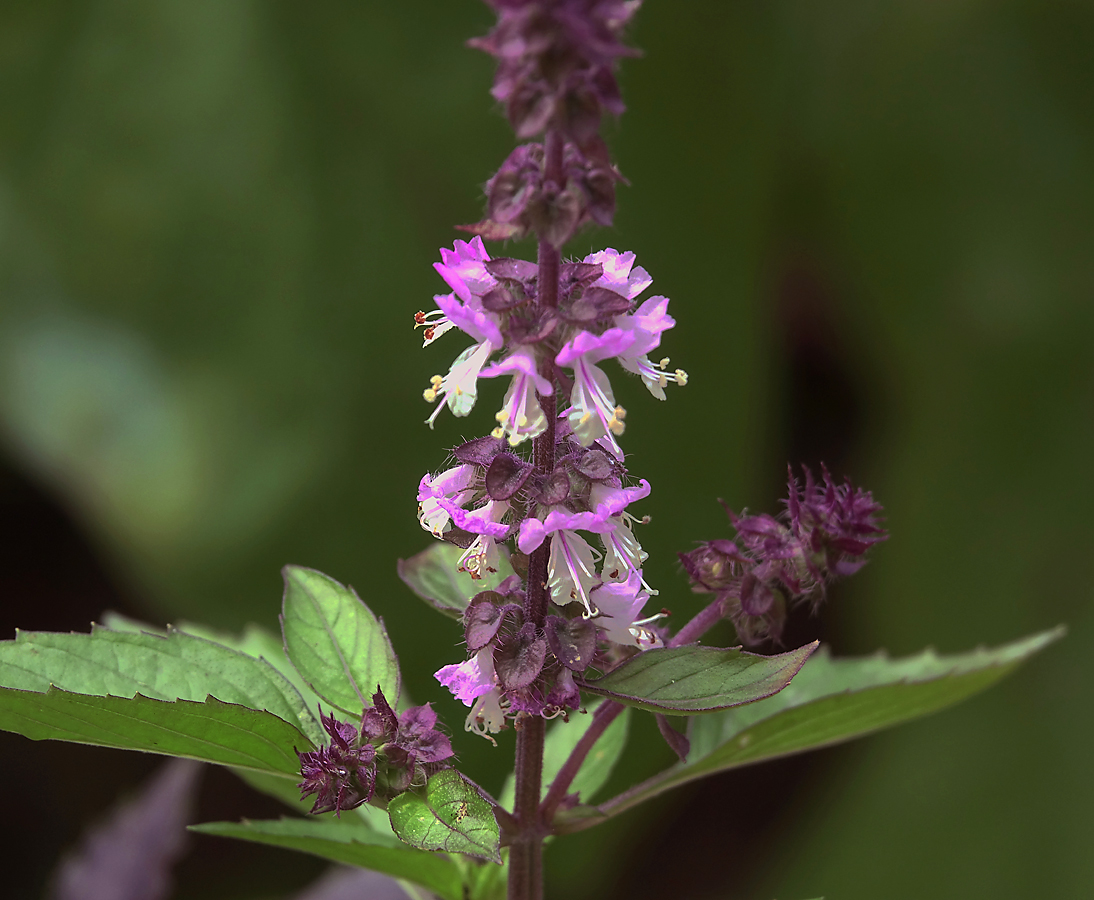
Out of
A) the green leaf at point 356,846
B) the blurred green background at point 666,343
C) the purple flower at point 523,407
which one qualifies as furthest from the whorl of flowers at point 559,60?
the blurred green background at point 666,343

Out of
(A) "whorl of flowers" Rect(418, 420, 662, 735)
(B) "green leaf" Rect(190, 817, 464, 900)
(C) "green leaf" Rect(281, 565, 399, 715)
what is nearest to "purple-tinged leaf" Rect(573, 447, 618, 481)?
(A) "whorl of flowers" Rect(418, 420, 662, 735)

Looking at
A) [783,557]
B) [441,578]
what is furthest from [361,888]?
[783,557]

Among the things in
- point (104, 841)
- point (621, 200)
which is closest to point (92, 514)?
point (104, 841)

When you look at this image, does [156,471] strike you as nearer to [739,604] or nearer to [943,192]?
[739,604]

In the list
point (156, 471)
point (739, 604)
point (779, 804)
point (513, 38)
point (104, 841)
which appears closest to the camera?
point (513, 38)

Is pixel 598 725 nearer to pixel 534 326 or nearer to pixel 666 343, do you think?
pixel 534 326

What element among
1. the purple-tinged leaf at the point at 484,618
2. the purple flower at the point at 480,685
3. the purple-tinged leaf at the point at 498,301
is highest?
the purple-tinged leaf at the point at 498,301

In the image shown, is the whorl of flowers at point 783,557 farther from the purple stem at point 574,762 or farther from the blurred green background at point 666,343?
the blurred green background at point 666,343
